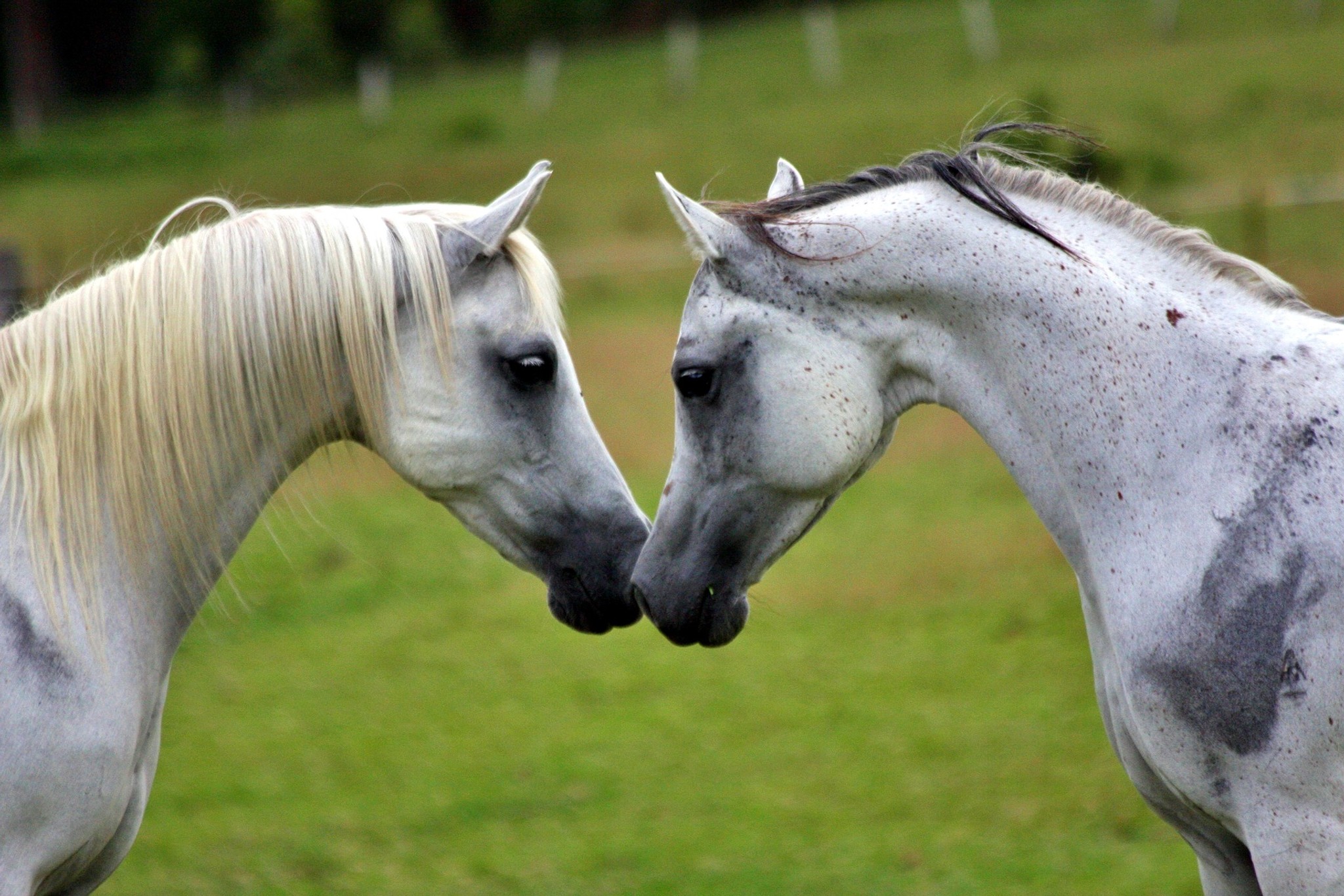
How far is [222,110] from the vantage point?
30.5 meters

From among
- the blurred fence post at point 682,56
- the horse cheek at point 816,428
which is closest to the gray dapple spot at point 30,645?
the horse cheek at point 816,428

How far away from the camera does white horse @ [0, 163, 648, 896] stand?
2475 millimetres

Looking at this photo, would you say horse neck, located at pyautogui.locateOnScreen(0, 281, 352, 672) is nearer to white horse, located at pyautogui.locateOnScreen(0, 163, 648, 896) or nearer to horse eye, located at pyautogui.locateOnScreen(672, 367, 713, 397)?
white horse, located at pyautogui.locateOnScreen(0, 163, 648, 896)

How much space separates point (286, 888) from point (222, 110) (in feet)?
96.5

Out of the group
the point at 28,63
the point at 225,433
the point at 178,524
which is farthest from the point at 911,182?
the point at 28,63

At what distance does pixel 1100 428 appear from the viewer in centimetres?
246

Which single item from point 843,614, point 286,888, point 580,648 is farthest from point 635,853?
point 843,614

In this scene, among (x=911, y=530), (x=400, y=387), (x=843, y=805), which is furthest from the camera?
(x=911, y=530)

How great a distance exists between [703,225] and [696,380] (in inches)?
12.8

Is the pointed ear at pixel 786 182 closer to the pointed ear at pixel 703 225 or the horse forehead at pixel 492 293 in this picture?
the pointed ear at pixel 703 225

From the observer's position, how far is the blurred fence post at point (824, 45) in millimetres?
25844

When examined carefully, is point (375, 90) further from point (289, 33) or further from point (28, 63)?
point (28, 63)

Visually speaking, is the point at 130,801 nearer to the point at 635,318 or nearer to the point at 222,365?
the point at 222,365

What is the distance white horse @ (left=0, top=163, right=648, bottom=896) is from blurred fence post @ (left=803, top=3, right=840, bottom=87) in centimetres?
2360
